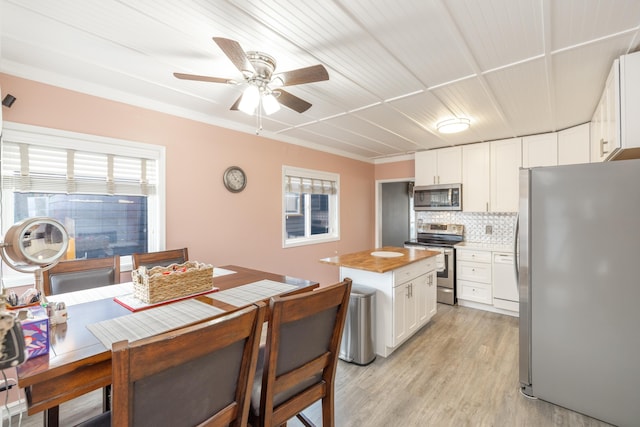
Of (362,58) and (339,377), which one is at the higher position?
(362,58)

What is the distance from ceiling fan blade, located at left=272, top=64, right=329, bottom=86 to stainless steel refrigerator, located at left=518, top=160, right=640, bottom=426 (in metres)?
1.71

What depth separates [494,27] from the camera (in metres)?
1.65

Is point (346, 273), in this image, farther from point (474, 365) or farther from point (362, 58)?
point (362, 58)

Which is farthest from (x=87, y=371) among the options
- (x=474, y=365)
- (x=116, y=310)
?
(x=474, y=365)

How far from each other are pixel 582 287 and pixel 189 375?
241 cm

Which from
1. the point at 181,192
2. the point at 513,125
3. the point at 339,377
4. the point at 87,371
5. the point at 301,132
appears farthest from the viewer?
the point at 301,132

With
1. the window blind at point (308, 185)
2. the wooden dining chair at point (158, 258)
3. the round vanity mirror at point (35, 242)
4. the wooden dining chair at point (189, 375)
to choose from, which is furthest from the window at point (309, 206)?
the round vanity mirror at point (35, 242)

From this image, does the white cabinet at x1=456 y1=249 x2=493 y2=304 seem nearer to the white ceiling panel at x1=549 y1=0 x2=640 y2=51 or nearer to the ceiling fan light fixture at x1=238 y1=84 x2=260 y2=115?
the white ceiling panel at x1=549 y1=0 x2=640 y2=51

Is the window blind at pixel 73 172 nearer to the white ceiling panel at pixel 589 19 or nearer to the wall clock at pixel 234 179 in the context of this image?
the wall clock at pixel 234 179

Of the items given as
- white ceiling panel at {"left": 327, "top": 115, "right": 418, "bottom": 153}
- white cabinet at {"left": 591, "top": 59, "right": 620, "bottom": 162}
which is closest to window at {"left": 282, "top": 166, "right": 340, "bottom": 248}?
white ceiling panel at {"left": 327, "top": 115, "right": 418, "bottom": 153}

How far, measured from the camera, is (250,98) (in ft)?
6.24

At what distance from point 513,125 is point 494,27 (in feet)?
7.32

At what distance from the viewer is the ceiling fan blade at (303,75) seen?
1613mm

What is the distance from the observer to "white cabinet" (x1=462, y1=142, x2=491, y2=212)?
417cm
